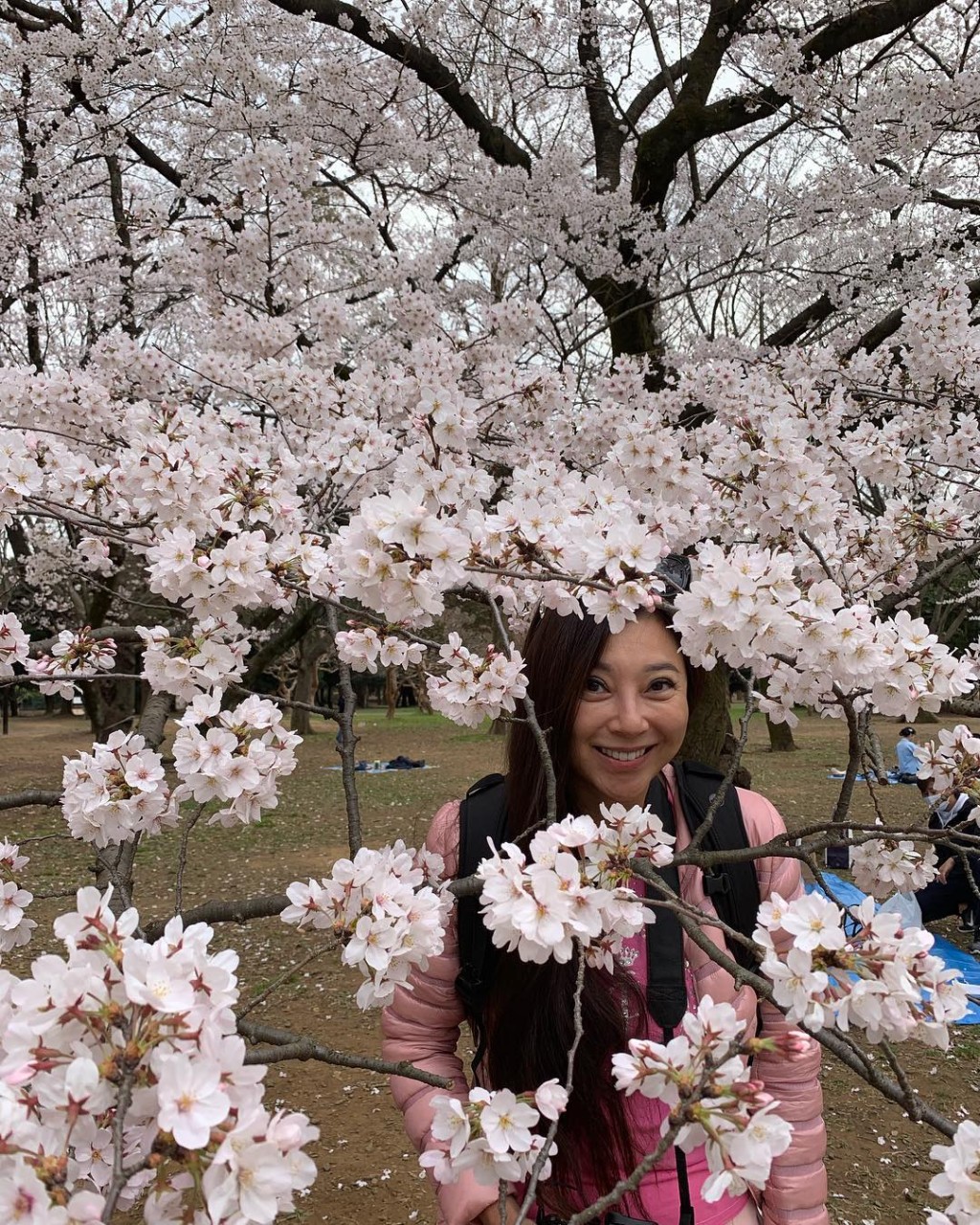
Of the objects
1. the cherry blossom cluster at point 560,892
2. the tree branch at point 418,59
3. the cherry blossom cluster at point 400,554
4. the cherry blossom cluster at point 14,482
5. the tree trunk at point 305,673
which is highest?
the tree branch at point 418,59

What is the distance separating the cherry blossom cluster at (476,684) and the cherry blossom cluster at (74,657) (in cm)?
94

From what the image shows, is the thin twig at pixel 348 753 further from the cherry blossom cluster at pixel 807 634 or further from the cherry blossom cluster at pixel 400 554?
the cherry blossom cluster at pixel 807 634

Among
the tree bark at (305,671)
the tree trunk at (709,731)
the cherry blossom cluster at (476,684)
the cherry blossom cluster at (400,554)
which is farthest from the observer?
the tree bark at (305,671)

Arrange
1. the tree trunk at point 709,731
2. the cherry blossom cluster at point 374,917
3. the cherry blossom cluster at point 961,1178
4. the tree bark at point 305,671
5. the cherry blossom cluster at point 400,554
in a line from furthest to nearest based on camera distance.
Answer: the tree bark at point 305,671
the tree trunk at point 709,731
the cherry blossom cluster at point 400,554
the cherry blossom cluster at point 374,917
the cherry blossom cluster at point 961,1178

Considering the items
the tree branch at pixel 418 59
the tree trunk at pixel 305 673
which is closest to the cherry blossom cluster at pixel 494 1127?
the tree branch at pixel 418 59

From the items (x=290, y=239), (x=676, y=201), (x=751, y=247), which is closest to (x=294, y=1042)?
(x=290, y=239)

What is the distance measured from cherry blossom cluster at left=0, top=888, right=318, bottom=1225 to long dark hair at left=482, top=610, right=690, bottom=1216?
834mm

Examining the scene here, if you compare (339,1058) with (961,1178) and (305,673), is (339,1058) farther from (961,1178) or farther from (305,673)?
(305,673)

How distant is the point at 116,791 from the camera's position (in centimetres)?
162

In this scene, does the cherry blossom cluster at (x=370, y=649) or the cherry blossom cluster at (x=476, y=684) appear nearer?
the cherry blossom cluster at (x=476, y=684)

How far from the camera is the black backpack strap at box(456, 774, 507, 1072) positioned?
158cm

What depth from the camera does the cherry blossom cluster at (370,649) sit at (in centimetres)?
181

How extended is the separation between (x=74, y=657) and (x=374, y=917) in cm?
130

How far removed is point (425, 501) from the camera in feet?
5.37
